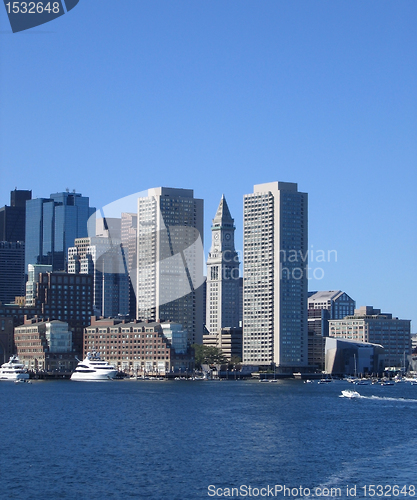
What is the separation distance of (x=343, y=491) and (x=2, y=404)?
8543cm

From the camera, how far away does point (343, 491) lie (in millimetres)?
64688

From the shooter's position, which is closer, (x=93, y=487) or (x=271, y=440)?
(x=93, y=487)

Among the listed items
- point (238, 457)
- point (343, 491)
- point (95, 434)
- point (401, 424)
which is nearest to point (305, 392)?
point (401, 424)

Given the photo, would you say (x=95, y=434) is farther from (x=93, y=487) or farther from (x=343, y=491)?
(x=343, y=491)

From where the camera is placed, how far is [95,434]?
9669 cm

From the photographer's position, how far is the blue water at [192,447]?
68.2 metres

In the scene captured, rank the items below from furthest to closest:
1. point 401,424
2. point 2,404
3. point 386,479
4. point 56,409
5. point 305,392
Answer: point 305,392 < point 2,404 < point 56,409 < point 401,424 < point 386,479

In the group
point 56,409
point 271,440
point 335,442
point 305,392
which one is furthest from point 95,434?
point 305,392

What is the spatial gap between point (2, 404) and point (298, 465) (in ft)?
245

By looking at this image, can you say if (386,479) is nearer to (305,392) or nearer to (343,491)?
(343,491)

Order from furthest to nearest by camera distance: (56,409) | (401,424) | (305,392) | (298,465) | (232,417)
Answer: (305,392)
(56,409)
(232,417)
(401,424)
(298,465)

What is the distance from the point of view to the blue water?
6825cm

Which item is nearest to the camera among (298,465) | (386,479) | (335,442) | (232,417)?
(386,479)

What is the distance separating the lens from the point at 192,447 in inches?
3403
